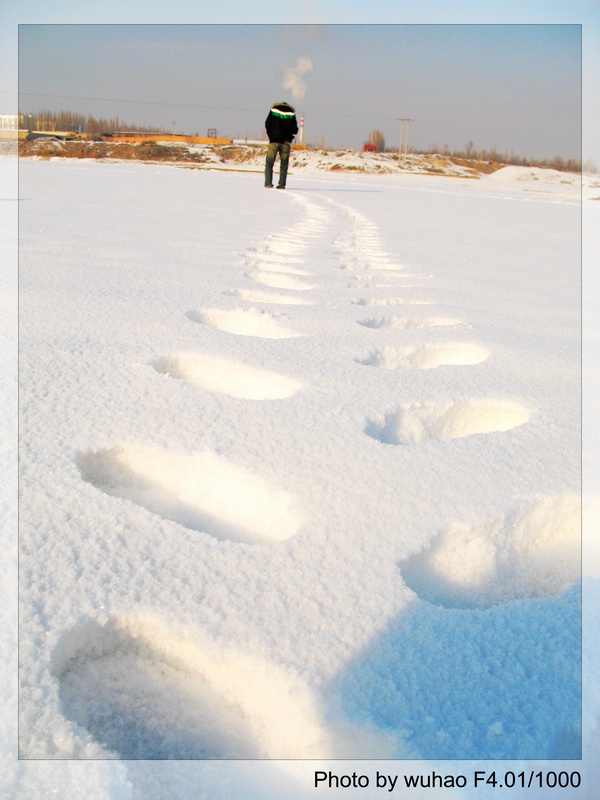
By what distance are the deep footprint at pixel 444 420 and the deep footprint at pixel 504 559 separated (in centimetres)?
27

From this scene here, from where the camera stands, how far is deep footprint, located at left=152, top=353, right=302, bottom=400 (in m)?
1.22

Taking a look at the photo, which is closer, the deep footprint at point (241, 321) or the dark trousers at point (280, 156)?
the deep footprint at point (241, 321)

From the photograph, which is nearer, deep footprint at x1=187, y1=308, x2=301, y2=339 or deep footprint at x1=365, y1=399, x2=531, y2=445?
deep footprint at x1=365, y1=399, x2=531, y2=445

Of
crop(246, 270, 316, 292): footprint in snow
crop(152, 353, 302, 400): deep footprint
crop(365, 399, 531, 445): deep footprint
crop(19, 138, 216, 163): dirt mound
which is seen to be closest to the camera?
crop(365, 399, 531, 445): deep footprint

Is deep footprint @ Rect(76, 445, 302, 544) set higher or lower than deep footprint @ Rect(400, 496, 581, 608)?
higher

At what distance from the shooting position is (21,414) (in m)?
0.99

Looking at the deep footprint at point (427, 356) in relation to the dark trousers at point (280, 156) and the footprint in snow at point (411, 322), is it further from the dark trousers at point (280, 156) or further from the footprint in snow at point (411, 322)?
the dark trousers at point (280, 156)

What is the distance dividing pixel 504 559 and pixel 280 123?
7.38m

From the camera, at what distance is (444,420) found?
1.16 metres

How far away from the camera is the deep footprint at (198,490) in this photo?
0.82 meters

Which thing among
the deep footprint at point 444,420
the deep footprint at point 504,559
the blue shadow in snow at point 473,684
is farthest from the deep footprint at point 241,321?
the blue shadow in snow at point 473,684

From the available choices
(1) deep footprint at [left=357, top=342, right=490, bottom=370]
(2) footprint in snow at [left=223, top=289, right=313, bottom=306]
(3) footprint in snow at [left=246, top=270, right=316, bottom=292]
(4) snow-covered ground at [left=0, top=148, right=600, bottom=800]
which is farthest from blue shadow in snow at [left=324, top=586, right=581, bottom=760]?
(3) footprint in snow at [left=246, top=270, right=316, bottom=292]

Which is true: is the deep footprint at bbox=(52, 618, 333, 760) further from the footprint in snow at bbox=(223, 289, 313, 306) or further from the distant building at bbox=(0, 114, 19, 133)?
the distant building at bbox=(0, 114, 19, 133)

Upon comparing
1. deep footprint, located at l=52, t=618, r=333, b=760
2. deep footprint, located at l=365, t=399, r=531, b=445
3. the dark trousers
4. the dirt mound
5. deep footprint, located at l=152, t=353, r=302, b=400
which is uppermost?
the dirt mound
